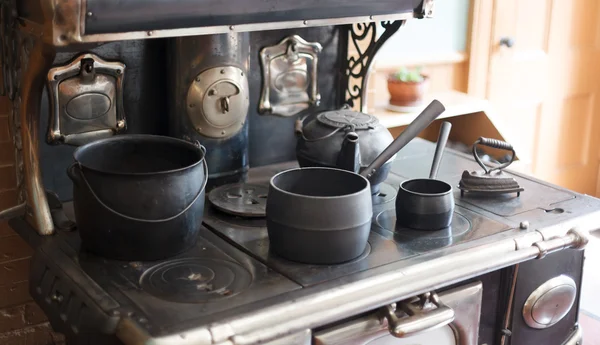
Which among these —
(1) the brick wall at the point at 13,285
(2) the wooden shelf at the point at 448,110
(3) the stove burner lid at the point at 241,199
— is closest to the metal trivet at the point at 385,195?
(3) the stove burner lid at the point at 241,199

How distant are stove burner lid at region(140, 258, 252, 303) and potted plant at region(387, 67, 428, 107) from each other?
1.26 meters

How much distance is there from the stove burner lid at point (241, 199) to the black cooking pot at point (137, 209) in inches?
6.5

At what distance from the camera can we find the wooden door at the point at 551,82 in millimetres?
3064

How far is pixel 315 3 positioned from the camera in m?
1.51

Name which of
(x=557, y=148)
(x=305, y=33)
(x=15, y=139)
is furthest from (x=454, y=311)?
(x=557, y=148)

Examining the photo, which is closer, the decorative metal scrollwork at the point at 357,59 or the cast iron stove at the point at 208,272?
the cast iron stove at the point at 208,272

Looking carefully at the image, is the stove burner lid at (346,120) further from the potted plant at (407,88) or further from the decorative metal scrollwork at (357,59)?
the potted plant at (407,88)

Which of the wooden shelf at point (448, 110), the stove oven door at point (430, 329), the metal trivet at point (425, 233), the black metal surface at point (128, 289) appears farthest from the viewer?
the wooden shelf at point (448, 110)

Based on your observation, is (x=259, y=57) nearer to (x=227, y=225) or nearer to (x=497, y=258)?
(x=227, y=225)

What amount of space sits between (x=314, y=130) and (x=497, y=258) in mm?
480

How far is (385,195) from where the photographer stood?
1.73m

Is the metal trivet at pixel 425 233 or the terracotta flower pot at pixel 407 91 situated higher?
the terracotta flower pot at pixel 407 91

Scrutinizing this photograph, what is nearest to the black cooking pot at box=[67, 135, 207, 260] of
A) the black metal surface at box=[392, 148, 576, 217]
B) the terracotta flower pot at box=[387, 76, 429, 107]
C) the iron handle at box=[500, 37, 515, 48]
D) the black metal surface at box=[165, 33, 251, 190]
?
the black metal surface at box=[165, 33, 251, 190]

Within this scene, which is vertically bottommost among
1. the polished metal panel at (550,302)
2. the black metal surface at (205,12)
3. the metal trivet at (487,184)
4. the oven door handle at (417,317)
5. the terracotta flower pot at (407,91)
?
the polished metal panel at (550,302)
